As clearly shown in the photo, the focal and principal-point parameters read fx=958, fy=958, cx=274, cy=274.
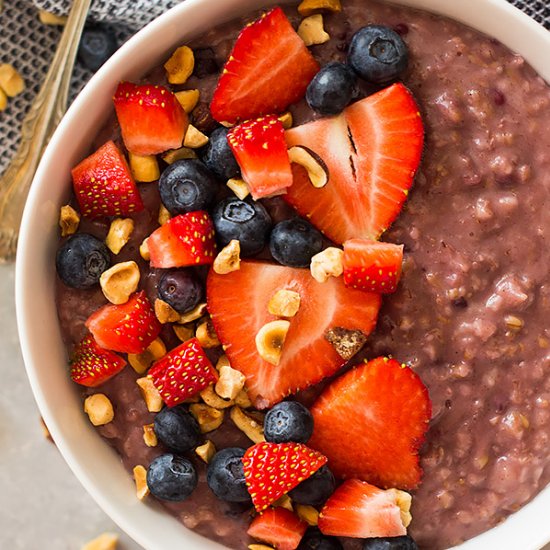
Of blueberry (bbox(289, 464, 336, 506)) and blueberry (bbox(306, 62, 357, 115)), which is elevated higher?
blueberry (bbox(306, 62, 357, 115))

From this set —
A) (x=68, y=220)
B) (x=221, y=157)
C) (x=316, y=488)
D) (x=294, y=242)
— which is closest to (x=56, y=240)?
(x=68, y=220)

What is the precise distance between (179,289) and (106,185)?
0.24 metres

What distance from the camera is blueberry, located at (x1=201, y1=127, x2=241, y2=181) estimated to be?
1825mm

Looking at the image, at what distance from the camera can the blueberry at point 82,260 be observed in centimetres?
186

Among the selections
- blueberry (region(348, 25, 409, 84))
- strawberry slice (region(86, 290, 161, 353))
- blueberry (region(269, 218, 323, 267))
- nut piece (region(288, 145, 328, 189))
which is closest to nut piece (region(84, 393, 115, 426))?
strawberry slice (region(86, 290, 161, 353))

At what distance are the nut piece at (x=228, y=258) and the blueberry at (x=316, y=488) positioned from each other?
17.4 inches

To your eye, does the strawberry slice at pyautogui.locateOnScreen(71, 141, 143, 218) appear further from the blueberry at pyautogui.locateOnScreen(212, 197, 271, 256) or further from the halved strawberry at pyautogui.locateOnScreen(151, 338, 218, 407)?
the halved strawberry at pyautogui.locateOnScreen(151, 338, 218, 407)

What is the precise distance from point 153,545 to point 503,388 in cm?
79

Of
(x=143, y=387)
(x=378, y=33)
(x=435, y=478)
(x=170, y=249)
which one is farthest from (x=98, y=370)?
(x=378, y=33)

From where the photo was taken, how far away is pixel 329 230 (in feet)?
6.22

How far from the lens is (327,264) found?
1.82 m

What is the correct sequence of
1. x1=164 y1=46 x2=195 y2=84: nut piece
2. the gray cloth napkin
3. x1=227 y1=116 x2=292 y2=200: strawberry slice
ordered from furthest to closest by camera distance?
1. the gray cloth napkin
2. x1=164 y1=46 x2=195 y2=84: nut piece
3. x1=227 y1=116 x2=292 y2=200: strawberry slice

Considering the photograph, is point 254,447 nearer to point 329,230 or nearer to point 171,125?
point 329,230

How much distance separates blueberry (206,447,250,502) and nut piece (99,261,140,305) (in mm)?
372
